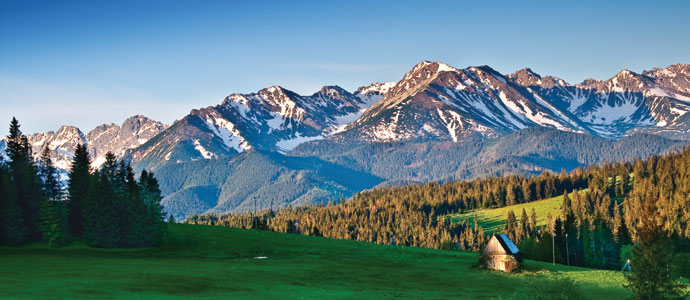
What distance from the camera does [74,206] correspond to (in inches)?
4567

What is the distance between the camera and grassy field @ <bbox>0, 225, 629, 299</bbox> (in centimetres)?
6719

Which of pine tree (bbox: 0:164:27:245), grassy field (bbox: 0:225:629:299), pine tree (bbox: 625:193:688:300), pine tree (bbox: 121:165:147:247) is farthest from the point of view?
pine tree (bbox: 121:165:147:247)

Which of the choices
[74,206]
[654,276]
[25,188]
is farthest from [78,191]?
[654,276]

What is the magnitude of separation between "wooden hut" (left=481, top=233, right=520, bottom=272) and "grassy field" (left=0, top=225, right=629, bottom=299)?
9.27ft

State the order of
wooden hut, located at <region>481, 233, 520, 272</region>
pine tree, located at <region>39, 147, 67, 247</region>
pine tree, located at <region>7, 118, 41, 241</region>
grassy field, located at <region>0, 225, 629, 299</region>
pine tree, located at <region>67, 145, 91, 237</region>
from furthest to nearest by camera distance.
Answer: pine tree, located at <region>67, 145, 91, 237</region> → pine tree, located at <region>7, 118, 41, 241</region> → pine tree, located at <region>39, 147, 67, 247</region> → wooden hut, located at <region>481, 233, 520, 272</region> → grassy field, located at <region>0, 225, 629, 299</region>

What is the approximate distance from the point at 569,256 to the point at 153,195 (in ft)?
287

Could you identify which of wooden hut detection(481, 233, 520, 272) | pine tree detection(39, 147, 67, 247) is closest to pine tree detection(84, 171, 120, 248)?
pine tree detection(39, 147, 67, 247)

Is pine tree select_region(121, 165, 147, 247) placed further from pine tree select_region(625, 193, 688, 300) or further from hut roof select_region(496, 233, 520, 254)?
pine tree select_region(625, 193, 688, 300)

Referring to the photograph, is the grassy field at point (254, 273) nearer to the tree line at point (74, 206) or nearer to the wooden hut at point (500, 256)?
the wooden hut at point (500, 256)

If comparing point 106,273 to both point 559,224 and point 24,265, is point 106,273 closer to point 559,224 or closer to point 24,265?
point 24,265

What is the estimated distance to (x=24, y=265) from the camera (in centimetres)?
8212

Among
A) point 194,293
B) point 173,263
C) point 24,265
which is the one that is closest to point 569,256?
point 173,263

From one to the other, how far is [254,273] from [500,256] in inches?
1712

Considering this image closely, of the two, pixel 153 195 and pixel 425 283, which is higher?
pixel 153 195
